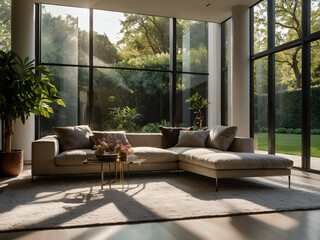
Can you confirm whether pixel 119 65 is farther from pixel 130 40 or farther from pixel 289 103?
pixel 289 103

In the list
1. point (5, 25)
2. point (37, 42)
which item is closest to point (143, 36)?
point (37, 42)

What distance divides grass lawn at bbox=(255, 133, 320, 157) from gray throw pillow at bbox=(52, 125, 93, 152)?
3555 mm

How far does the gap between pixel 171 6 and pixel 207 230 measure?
5.41 meters

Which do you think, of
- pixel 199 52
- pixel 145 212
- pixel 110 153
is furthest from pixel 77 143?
pixel 199 52

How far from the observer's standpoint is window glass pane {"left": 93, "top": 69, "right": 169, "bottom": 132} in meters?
7.25

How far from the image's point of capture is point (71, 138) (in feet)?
16.2

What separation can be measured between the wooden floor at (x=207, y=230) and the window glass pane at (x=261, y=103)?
3.87 m

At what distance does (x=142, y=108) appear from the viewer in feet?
24.9

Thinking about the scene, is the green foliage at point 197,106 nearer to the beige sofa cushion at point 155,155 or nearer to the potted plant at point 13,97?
the beige sofa cushion at point 155,155

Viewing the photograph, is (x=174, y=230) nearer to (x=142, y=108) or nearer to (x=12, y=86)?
(x=12, y=86)

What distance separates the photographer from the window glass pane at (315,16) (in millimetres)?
5137

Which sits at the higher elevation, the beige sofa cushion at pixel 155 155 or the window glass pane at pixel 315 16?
the window glass pane at pixel 315 16

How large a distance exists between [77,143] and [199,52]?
4.55 metres

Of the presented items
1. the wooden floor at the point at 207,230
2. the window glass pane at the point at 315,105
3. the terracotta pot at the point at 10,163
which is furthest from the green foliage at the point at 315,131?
the terracotta pot at the point at 10,163
